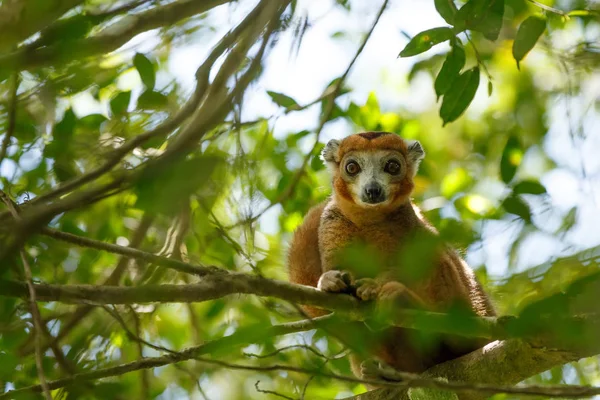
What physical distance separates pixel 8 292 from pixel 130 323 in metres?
2.10

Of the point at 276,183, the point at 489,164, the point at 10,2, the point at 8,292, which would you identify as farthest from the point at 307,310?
the point at 489,164

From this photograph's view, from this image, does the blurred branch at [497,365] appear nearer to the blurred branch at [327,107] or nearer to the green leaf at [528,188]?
the green leaf at [528,188]

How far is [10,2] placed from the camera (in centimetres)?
332

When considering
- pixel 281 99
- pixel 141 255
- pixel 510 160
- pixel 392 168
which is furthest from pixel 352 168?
pixel 141 255

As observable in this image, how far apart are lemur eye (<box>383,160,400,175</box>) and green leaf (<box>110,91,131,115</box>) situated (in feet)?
8.21

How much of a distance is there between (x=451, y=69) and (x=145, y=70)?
6.57 ft

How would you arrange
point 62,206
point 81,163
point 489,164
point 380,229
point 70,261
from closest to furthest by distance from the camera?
point 62,206 < point 81,163 < point 70,261 < point 380,229 < point 489,164

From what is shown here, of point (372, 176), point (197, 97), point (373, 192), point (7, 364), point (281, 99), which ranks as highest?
point (281, 99)

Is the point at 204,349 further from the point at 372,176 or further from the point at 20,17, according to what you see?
the point at 372,176

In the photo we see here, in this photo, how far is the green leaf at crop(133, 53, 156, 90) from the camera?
15.3ft

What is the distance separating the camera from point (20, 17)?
3.20 meters

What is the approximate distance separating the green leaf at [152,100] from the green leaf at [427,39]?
155 centimetres

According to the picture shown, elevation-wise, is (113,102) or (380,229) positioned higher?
(113,102)

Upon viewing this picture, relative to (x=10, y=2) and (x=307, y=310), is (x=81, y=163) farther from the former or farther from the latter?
(x=307, y=310)
